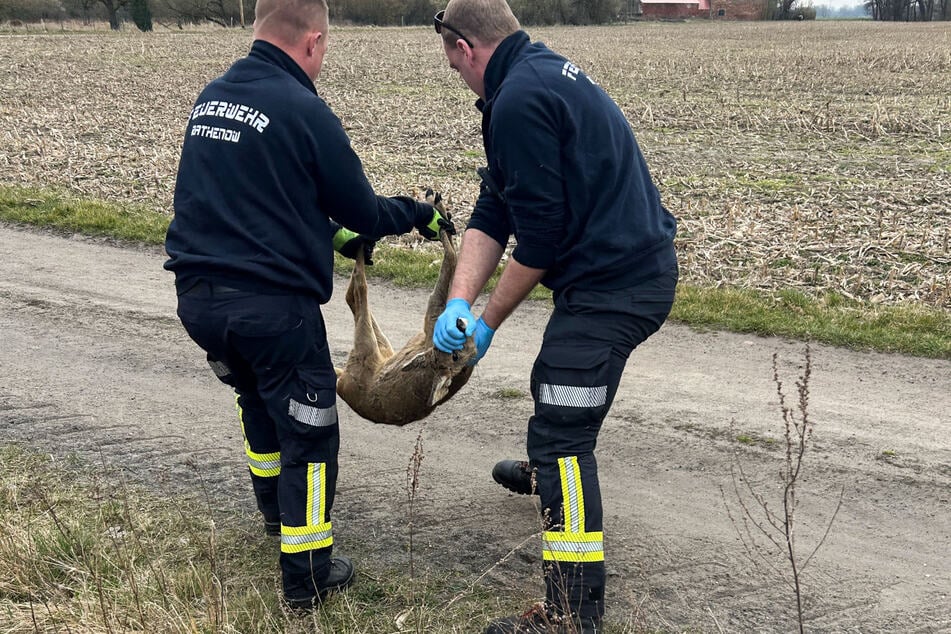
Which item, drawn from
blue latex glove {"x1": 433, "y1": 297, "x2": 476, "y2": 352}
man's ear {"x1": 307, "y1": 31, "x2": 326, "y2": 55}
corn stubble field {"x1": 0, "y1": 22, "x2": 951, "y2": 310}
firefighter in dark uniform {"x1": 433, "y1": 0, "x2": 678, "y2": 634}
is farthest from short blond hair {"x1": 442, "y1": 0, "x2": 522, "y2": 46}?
corn stubble field {"x1": 0, "y1": 22, "x2": 951, "y2": 310}

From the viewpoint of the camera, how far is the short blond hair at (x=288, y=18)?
12.0ft

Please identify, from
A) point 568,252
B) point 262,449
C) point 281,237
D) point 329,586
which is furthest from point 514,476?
point 281,237

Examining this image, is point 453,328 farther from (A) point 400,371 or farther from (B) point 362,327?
(B) point 362,327

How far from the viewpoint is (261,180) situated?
3.54 metres

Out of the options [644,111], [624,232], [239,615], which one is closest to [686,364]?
[624,232]

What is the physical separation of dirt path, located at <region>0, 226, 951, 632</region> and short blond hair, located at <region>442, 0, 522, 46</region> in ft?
6.98

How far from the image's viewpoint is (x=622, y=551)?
4320mm

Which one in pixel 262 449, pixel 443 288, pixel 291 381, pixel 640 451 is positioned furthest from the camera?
pixel 640 451

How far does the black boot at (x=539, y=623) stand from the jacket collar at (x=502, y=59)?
199cm

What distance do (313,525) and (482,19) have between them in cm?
216

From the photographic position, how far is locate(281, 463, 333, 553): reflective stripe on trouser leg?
150 inches

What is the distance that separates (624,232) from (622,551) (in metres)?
→ 1.66

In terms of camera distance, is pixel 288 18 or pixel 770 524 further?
pixel 770 524

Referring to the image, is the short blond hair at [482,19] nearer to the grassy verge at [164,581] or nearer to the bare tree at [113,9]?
the grassy verge at [164,581]
